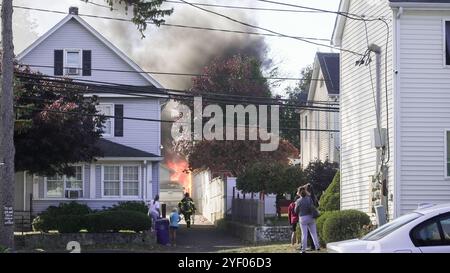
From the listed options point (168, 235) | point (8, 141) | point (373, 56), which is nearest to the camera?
point (8, 141)

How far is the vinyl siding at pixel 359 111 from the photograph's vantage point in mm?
24125

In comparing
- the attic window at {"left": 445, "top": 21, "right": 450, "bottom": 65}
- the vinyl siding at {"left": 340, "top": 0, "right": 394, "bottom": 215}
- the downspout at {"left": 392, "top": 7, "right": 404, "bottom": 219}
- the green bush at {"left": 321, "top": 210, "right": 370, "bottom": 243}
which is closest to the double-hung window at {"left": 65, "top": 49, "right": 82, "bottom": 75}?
the vinyl siding at {"left": 340, "top": 0, "right": 394, "bottom": 215}

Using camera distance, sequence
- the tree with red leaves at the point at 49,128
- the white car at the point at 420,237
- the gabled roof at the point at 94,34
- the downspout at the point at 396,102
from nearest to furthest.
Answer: the white car at the point at 420,237 < the downspout at the point at 396,102 < the tree with red leaves at the point at 49,128 < the gabled roof at the point at 94,34

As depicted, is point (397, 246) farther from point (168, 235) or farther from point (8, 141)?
point (168, 235)

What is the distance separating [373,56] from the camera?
966 inches

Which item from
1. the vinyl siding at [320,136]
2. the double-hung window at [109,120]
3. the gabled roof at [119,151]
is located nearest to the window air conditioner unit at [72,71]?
the double-hung window at [109,120]

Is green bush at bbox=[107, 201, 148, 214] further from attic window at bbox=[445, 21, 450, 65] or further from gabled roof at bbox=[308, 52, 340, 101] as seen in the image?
attic window at bbox=[445, 21, 450, 65]

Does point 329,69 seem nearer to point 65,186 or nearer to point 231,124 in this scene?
point 231,124

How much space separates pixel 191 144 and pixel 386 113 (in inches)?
985

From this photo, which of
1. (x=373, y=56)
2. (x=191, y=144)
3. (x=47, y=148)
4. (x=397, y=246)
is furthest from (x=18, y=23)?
(x=397, y=246)

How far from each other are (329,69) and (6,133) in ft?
89.2

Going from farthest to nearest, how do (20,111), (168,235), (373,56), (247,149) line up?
(247,149), (168,235), (20,111), (373,56)

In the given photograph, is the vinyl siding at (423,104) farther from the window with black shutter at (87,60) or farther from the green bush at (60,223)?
the window with black shutter at (87,60)

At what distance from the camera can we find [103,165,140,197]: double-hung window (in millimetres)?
37406
